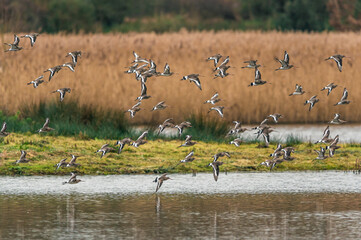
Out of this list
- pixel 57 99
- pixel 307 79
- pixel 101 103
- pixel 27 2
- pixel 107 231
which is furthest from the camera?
pixel 27 2

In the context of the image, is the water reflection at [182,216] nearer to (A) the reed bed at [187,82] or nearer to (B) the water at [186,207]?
(B) the water at [186,207]

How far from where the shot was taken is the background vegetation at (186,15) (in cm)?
4719

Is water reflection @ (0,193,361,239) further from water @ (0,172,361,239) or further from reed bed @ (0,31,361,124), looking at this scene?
reed bed @ (0,31,361,124)

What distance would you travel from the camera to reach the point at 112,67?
947 inches

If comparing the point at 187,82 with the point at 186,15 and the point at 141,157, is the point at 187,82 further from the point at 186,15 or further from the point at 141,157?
the point at 186,15

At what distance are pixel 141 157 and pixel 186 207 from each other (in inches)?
183

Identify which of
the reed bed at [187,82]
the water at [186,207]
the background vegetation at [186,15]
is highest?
the background vegetation at [186,15]

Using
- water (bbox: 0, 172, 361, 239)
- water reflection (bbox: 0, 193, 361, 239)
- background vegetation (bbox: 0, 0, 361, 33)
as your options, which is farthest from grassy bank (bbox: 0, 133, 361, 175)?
background vegetation (bbox: 0, 0, 361, 33)

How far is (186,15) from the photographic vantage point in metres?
63.8

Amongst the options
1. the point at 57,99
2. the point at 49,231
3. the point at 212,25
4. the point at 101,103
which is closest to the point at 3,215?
the point at 49,231

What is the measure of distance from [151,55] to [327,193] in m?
14.5

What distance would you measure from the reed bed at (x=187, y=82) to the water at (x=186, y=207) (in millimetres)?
5894

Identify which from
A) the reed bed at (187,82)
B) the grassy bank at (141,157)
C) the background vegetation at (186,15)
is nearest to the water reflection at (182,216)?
the grassy bank at (141,157)

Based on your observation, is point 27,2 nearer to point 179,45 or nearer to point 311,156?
point 179,45
